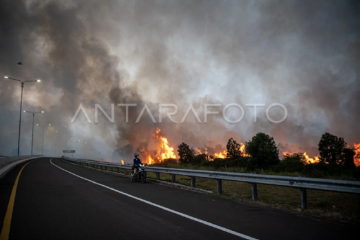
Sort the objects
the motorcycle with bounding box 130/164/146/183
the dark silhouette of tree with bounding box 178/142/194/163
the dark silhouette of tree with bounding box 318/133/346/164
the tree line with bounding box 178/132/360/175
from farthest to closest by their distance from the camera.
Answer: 1. the dark silhouette of tree with bounding box 178/142/194/163
2. the dark silhouette of tree with bounding box 318/133/346/164
3. the tree line with bounding box 178/132/360/175
4. the motorcycle with bounding box 130/164/146/183

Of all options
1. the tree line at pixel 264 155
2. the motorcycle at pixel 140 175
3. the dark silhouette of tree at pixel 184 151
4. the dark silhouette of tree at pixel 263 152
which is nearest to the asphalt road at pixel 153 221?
the motorcycle at pixel 140 175

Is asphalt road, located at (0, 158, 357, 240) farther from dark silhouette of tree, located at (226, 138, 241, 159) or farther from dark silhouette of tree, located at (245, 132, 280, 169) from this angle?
dark silhouette of tree, located at (226, 138, 241, 159)

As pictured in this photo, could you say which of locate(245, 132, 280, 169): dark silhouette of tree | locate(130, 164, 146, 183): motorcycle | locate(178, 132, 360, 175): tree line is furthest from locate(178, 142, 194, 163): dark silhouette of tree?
locate(130, 164, 146, 183): motorcycle

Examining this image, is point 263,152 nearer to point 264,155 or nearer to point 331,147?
point 264,155

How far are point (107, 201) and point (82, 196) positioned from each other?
1.64m

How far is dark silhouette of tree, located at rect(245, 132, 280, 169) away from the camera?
232 ft

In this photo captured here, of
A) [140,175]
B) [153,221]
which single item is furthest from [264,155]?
[153,221]

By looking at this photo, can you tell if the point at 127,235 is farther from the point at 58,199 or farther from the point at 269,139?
the point at 269,139

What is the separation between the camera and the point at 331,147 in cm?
9400

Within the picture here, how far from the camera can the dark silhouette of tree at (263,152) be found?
7078cm

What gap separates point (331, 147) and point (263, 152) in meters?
39.6

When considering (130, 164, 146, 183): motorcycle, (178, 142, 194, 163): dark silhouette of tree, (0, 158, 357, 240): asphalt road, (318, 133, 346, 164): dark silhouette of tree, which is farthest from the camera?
(178, 142, 194, 163): dark silhouette of tree

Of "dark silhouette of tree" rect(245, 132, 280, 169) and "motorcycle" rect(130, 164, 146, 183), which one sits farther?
"dark silhouette of tree" rect(245, 132, 280, 169)

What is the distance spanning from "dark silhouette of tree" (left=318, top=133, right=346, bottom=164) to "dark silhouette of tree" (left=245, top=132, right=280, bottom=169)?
31144 mm
